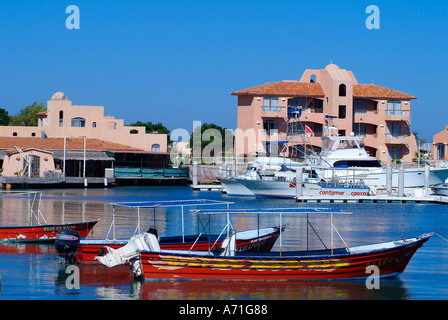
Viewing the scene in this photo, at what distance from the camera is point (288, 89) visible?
242ft

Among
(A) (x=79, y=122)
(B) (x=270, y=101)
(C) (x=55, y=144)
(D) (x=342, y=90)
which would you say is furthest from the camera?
(A) (x=79, y=122)

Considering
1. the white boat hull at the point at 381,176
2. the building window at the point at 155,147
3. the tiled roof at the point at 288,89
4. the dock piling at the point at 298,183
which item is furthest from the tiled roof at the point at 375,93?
the dock piling at the point at 298,183

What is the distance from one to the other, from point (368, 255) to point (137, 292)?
6.41 m

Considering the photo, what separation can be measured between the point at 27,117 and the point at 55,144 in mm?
42594

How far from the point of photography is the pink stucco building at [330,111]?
72.7 metres

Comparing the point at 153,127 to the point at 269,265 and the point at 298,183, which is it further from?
the point at 269,265

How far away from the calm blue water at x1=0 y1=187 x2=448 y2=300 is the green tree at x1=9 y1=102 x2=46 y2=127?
6824 cm

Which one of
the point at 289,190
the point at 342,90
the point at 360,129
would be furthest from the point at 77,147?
the point at 360,129

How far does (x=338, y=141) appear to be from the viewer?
189 feet

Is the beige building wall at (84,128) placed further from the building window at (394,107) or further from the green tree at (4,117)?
the green tree at (4,117)
